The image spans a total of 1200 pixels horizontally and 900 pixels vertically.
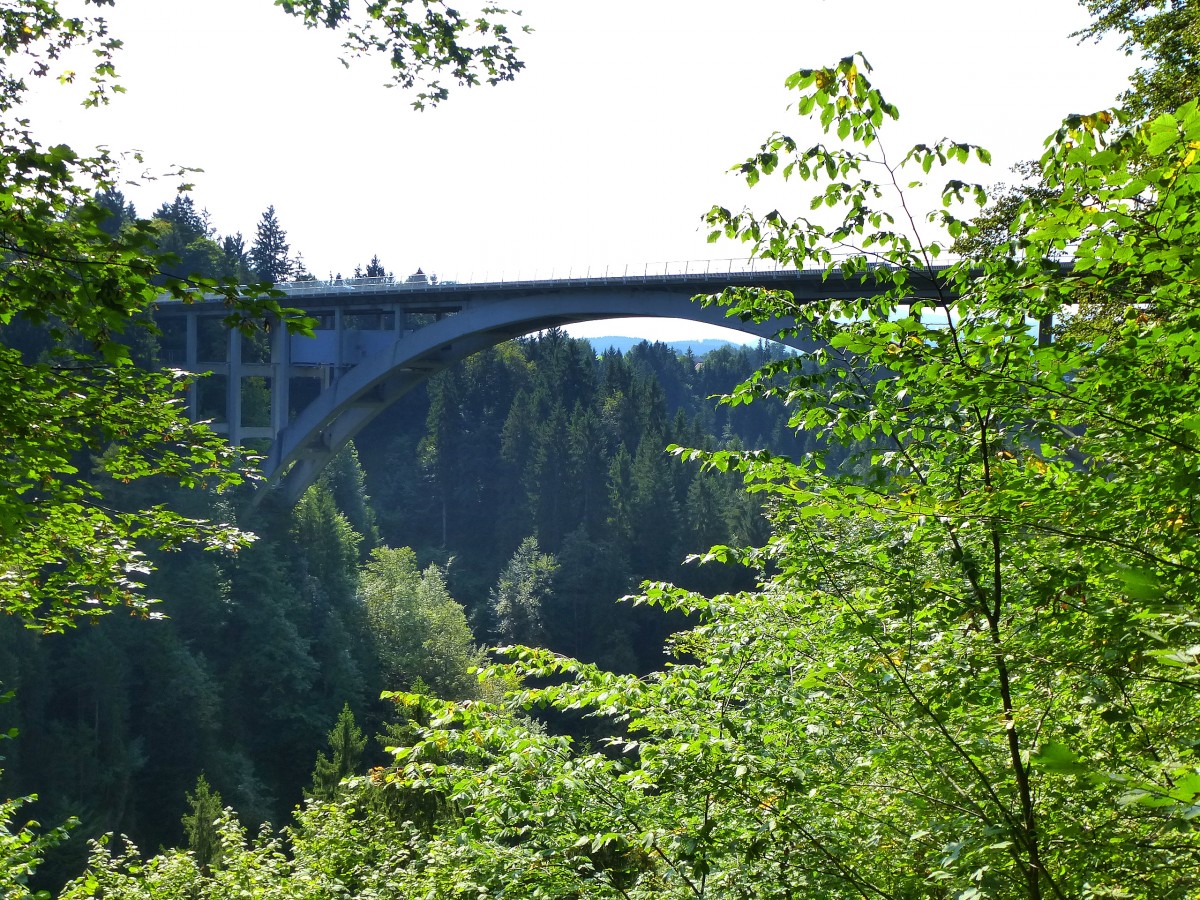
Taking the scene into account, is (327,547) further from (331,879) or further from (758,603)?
(758,603)

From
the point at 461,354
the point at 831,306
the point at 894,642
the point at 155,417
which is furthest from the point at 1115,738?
the point at 461,354

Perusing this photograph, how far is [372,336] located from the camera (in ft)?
88.7

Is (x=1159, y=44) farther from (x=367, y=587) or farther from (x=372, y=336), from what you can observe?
(x=367, y=587)

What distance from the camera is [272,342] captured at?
90.5 ft

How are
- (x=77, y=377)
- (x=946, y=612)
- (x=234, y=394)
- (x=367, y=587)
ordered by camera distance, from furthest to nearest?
(x=367, y=587) < (x=234, y=394) < (x=77, y=377) < (x=946, y=612)

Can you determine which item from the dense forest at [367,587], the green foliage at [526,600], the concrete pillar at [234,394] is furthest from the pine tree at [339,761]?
the green foliage at [526,600]

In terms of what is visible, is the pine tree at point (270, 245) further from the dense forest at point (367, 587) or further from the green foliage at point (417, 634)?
the green foliage at point (417, 634)

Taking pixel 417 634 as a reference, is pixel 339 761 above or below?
above

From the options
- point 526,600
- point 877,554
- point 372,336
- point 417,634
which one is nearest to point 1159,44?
Result: point 877,554

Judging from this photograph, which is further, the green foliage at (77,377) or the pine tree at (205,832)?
the pine tree at (205,832)

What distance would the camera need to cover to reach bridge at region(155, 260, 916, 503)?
72.9 feet

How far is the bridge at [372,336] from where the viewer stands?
2222cm

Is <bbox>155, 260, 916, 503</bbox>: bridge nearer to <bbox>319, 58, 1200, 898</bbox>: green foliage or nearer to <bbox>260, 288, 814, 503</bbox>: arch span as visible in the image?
<bbox>260, 288, 814, 503</bbox>: arch span

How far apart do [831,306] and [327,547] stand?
34.4 metres
